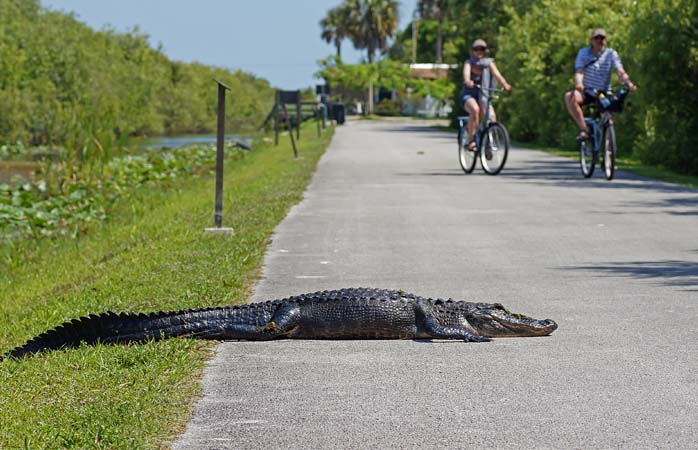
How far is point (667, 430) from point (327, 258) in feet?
19.7

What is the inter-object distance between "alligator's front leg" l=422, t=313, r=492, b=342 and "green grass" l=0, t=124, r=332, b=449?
128 centimetres

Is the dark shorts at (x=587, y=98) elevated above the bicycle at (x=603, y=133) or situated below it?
above

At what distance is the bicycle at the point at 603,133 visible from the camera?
61.3ft

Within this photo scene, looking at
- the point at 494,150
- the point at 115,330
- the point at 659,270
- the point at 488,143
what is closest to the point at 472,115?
the point at 488,143

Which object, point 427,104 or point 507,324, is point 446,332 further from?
point 427,104

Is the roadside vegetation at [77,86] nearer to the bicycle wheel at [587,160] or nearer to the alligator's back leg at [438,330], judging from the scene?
the bicycle wheel at [587,160]

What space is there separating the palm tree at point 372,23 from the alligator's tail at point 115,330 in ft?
363

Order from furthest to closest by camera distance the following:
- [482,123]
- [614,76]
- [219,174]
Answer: [614,76] → [482,123] → [219,174]

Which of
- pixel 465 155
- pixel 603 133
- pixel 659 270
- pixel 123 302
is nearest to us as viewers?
pixel 123 302

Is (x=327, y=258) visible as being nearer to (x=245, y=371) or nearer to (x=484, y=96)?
(x=245, y=371)

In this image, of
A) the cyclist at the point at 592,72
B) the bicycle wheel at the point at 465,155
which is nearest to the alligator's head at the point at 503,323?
the cyclist at the point at 592,72

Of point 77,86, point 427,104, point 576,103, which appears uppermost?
point 576,103

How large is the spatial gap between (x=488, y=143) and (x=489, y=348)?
1431 cm

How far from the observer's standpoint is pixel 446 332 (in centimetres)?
723
